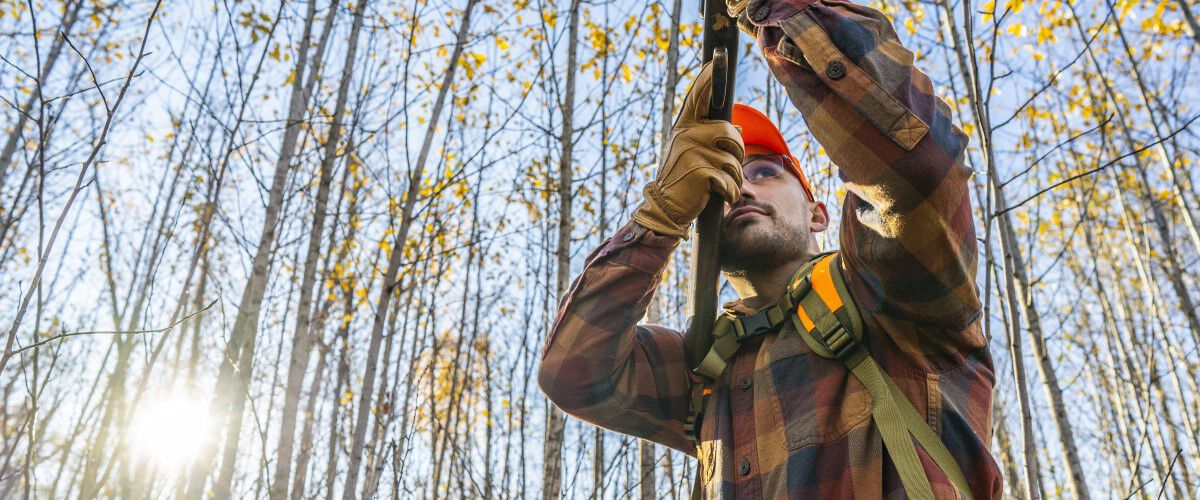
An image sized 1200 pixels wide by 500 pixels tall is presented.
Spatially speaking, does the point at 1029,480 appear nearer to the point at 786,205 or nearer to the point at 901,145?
the point at 786,205

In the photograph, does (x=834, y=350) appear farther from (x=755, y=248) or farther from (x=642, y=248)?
(x=642, y=248)

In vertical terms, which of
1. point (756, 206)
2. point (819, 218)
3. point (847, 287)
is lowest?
point (847, 287)

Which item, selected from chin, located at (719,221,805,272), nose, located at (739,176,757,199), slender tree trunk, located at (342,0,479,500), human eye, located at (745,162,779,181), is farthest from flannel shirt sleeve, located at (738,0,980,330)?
slender tree trunk, located at (342,0,479,500)

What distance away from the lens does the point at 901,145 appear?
4.35ft

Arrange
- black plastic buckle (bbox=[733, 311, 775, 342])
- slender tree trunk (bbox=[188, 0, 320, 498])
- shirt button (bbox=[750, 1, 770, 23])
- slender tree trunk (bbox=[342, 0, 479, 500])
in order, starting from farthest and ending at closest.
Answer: slender tree trunk (bbox=[188, 0, 320, 498]), slender tree trunk (bbox=[342, 0, 479, 500]), black plastic buckle (bbox=[733, 311, 775, 342]), shirt button (bbox=[750, 1, 770, 23])

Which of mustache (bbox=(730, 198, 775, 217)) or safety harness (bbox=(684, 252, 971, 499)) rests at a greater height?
mustache (bbox=(730, 198, 775, 217))

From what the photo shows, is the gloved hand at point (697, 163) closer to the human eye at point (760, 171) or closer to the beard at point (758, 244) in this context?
the beard at point (758, 244)

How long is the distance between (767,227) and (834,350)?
0.51m

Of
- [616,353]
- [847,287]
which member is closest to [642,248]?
[616,353]

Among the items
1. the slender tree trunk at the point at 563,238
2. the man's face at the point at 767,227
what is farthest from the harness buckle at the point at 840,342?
the slender tree trunk at the point at 563,238

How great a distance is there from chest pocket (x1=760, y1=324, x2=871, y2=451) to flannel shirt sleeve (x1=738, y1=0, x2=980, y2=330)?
20 centimetres

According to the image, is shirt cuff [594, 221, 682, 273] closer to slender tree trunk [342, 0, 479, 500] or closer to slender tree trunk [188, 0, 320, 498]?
slender tree trunk [342, 0, 479, 500]

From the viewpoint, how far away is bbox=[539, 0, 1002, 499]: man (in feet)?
4.49

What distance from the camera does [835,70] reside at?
1375mm
